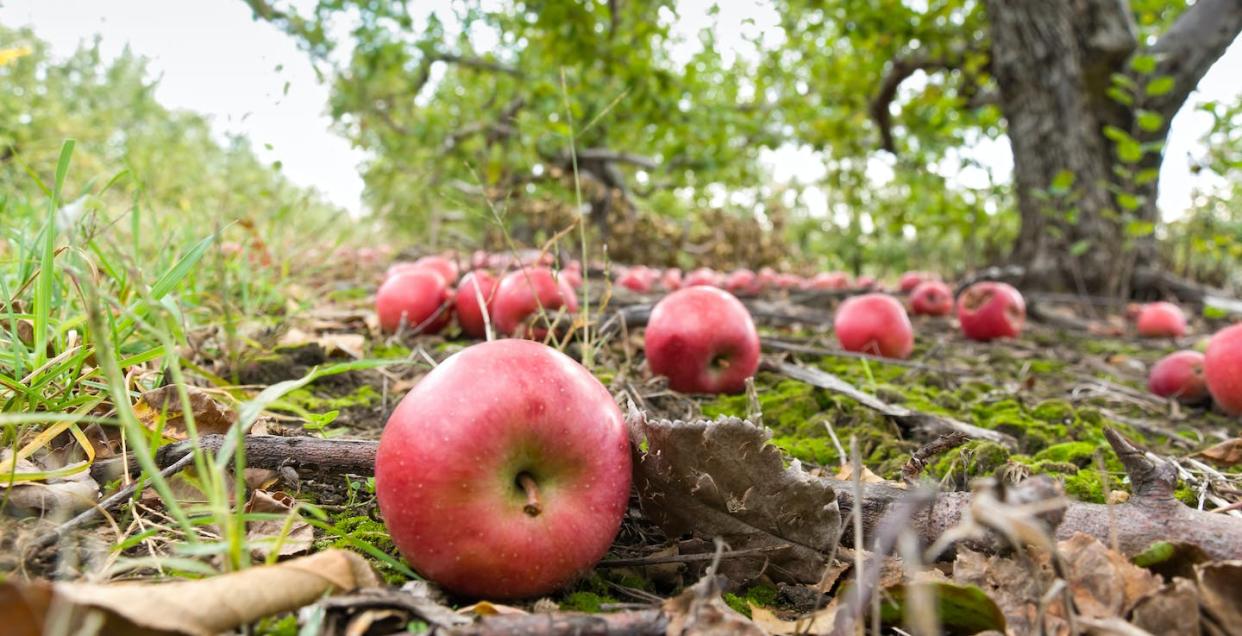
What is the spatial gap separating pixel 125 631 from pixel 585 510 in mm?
580

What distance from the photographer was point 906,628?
41.8 inches

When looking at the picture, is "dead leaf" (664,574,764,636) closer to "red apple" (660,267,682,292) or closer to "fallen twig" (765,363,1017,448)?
"fallen twig" (765,363,1017,448)

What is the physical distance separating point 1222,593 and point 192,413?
69.5 inches

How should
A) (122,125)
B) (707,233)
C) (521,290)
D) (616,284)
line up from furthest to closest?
(122,125)
(707,233)
(616,284)
(521,290)

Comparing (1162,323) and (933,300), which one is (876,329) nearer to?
(933,300)

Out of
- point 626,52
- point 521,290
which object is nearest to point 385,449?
point 521,290

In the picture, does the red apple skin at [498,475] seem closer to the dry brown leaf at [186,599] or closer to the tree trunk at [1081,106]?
the dry brown leaf at [186,599]

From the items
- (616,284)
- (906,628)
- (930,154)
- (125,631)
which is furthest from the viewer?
(930,154)

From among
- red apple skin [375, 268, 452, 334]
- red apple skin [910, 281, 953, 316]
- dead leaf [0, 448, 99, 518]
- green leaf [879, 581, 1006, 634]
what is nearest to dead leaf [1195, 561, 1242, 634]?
green leaf [879, 581, 1006, 634]

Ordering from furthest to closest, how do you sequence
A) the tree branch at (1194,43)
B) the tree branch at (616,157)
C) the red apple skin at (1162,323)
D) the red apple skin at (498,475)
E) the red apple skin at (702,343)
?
the tree branch at (616,157), the tree branch at (1194,43), the red apple skin at (1162,323), the red apple skin at (702,343), the red apple skin at (498,475)

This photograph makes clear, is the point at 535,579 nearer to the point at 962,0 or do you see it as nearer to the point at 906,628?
the point at 906,628

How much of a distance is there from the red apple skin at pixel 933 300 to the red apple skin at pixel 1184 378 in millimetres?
2415

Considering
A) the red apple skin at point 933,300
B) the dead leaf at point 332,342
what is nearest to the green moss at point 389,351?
the dead leaf at point 332,342

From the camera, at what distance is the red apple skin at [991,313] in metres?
4.28
